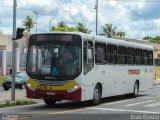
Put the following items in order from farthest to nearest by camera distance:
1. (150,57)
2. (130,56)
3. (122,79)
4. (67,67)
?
(150,57) < (130,56) < (122,79) < (67,67)

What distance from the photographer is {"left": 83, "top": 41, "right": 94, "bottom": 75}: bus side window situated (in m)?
19.6

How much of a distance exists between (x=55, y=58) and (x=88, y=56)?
1.47 metres

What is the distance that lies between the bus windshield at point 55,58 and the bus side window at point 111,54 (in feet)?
11.0

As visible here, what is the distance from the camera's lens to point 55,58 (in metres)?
19.3

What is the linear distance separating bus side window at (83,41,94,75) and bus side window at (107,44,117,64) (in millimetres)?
2193

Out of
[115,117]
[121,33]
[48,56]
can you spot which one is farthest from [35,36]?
[121,33]

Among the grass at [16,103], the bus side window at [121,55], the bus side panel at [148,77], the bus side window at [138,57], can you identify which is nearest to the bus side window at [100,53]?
the bus side window at [121,55]

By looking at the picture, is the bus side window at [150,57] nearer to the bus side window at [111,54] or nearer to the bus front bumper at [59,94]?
the bus side window at [111,54]

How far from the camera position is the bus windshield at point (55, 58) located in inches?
757

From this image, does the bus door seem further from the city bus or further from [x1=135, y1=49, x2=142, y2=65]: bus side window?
[x1=135, y1=49, x2=142, y2=65]: bus side window

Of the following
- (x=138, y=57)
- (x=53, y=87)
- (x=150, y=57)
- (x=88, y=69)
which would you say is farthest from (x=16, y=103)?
(x=150, y=57)

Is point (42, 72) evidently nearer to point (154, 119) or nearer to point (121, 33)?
point (154, 119)

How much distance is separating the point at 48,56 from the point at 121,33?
113694mm

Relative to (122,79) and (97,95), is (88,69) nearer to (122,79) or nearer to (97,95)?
(97,95)
